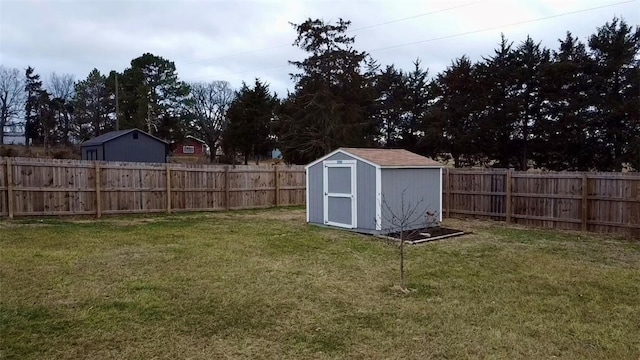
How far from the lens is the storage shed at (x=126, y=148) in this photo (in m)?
20.2

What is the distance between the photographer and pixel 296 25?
23.0 metres

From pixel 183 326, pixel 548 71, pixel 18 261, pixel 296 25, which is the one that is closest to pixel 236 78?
pixel 296 25

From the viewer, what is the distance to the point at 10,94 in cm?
3762

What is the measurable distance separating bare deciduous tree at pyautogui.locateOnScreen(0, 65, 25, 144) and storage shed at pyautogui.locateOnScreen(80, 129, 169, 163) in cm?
2113

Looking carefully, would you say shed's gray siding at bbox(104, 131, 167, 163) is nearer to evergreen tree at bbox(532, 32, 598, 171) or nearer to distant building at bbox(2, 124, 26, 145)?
evergreen tree at bbox(532, 32, 598, 171)

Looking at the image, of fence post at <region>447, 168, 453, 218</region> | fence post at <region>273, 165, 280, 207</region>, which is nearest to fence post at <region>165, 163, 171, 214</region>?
fence post at <region>273, 165, 280, 207</region>

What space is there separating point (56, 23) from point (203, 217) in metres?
6.00

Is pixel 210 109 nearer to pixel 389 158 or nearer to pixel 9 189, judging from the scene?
pixel 9 189

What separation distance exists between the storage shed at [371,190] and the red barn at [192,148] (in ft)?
99.0

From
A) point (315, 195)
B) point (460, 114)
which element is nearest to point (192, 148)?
point (460, 114)

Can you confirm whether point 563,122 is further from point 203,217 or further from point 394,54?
point 203,217

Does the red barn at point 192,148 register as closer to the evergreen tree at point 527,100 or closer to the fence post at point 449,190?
the evergreen tree at point 527,100

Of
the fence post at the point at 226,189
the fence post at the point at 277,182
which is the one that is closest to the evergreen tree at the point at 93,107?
the fence post at the point at 277,182

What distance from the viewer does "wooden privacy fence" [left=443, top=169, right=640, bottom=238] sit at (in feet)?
29.3
